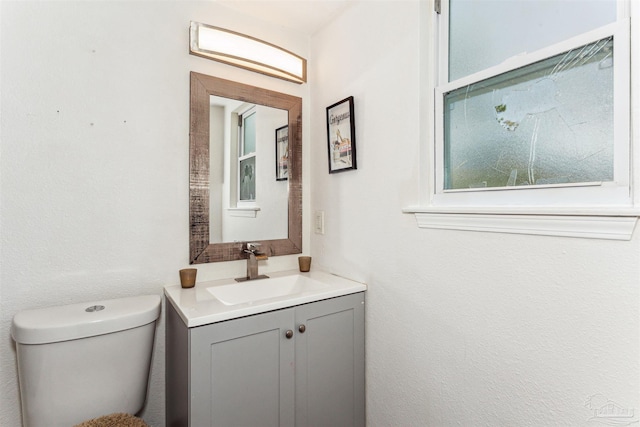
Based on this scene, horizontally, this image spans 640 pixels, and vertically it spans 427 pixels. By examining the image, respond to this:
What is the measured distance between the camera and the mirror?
1449 mm

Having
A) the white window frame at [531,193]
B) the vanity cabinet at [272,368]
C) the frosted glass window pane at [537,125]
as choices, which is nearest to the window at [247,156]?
the vanity cabinet at [272,368]

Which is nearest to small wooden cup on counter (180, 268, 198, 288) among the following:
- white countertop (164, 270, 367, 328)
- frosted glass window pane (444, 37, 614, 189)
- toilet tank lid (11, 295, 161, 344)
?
white countertop (164, 270, 367, 328)

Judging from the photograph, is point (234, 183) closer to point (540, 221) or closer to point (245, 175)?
point (245, 175)

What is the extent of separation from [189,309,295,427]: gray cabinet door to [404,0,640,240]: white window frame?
2.29 feet

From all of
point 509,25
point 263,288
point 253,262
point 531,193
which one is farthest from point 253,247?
point 509,25

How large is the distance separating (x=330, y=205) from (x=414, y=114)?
65 centimetres

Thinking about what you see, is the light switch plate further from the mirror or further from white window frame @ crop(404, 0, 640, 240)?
white window frame @ crop(404, 0, 640, 240)

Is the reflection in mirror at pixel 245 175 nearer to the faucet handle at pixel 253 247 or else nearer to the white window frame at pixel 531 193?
the faucet handle at pixel 253 247

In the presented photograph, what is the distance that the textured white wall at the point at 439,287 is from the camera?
78 cm

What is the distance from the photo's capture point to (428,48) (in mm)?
1205

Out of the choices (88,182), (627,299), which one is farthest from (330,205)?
(627,299)

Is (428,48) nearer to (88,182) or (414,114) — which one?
(414,114)

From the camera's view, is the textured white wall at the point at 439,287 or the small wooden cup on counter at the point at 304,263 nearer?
the textured white wall at the point at 439,287

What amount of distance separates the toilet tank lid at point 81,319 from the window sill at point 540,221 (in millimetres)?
1103
